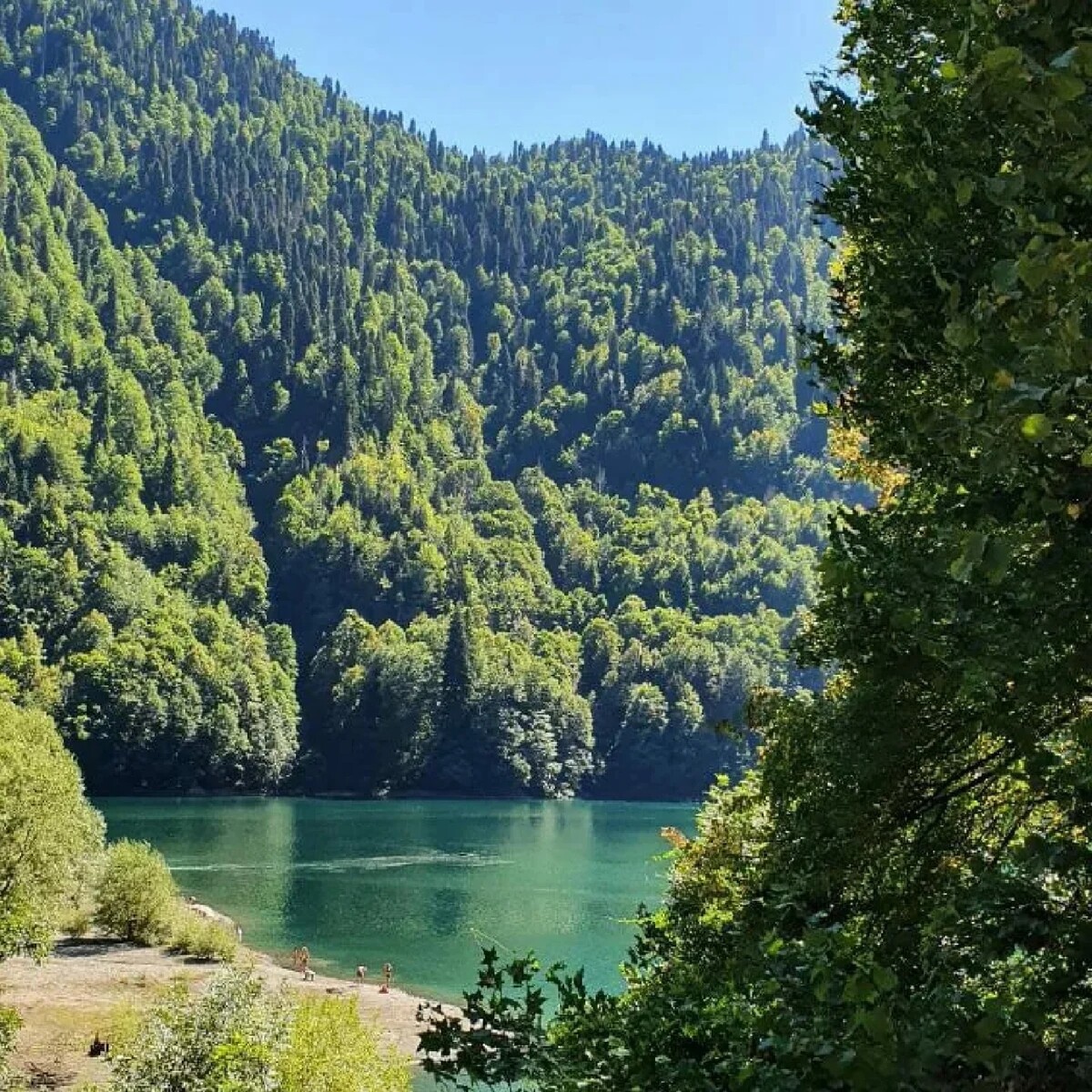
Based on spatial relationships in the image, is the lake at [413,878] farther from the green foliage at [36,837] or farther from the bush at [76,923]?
the green foliage at [36,837]

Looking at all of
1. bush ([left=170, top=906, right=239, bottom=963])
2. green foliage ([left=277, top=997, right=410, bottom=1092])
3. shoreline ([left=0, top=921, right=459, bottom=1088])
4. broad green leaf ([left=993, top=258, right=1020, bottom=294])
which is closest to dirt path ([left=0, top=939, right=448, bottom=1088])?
shoreline ([left=0, top=921, right=459, bottom=1088])

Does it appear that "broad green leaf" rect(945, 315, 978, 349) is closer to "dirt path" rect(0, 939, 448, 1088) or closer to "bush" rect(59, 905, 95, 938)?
"dirt path" rect(0, 939, 448, 1088)

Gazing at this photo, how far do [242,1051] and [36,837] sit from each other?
57.3 feet

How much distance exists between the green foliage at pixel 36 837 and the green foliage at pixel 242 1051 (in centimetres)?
1115

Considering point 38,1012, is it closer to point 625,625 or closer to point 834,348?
point 834,348

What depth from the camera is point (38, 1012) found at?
35969mm

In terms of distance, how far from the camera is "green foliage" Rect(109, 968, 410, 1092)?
71.2ft

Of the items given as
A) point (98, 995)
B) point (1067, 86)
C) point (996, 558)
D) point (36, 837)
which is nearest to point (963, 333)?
point (1067, 86)

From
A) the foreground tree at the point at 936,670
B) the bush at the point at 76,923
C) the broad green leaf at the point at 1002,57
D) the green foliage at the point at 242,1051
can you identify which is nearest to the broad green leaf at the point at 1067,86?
the foreground tree at the point at 936,670

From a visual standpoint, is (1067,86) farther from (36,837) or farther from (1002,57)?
(36,837)

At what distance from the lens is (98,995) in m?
38.2

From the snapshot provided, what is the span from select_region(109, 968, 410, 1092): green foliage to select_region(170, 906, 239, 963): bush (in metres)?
23.2

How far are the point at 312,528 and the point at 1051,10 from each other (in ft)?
623

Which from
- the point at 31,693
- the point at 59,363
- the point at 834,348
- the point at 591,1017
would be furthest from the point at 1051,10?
the point at 59,363
